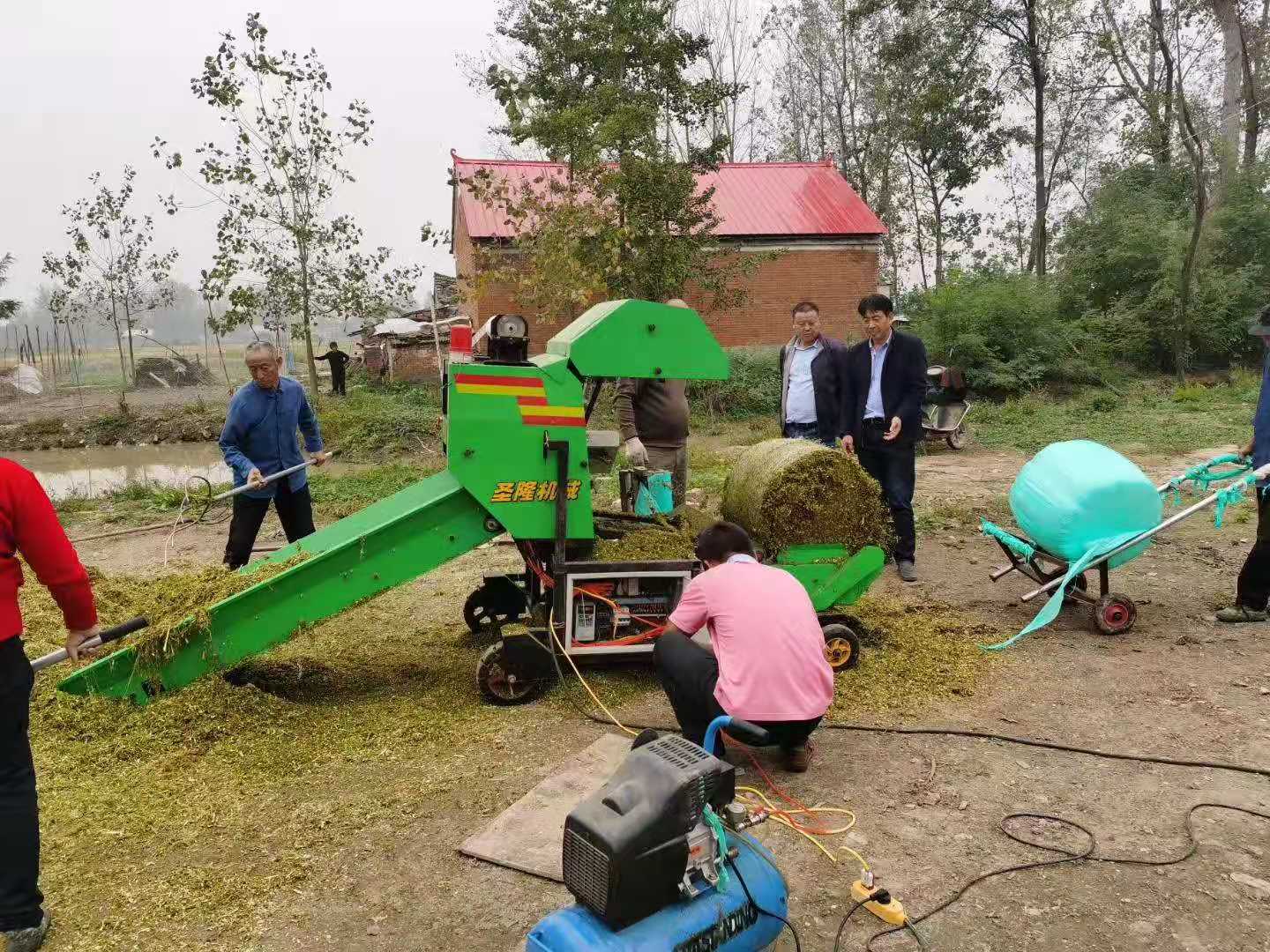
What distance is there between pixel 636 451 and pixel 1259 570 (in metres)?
3.84

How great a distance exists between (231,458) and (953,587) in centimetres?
492

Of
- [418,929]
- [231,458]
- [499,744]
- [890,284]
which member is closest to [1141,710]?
[499,744]

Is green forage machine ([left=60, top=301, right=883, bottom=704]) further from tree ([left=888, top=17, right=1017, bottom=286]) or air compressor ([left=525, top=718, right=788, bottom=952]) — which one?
tree ([left=888, top=17, right=1017, bottom=286])

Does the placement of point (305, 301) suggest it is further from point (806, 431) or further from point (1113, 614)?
point (1113, 614)

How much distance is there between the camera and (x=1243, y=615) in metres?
5.48

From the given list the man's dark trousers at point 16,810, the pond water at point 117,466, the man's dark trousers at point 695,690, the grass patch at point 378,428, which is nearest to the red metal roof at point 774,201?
the grass patch at point 378,428

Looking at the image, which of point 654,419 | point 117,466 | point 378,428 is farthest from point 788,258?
point 654,419

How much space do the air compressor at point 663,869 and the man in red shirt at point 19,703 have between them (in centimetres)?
171

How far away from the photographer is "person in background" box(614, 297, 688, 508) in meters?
5.74

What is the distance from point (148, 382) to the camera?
98.8ft

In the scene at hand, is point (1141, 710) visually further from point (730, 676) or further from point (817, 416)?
point (817, 416)

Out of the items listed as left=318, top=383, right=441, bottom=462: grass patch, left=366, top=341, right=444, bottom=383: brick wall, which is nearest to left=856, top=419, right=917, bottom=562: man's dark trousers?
left=318, top=383, right=441, bottom=462: grass patch

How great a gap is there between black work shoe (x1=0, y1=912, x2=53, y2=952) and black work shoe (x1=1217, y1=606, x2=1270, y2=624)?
19.9 ft

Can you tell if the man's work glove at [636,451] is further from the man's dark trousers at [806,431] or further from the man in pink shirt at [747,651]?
the man in pink shirt at [747,651]
